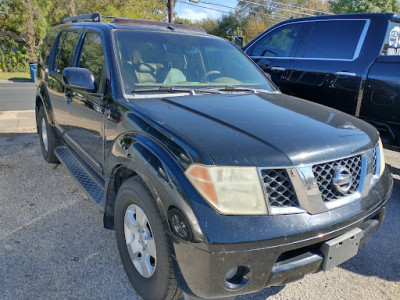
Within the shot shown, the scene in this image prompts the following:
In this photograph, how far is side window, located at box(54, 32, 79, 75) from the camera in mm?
3693

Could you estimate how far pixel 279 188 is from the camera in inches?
70.6

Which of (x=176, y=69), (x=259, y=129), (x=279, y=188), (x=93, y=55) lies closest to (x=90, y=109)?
(x=93, y=55)

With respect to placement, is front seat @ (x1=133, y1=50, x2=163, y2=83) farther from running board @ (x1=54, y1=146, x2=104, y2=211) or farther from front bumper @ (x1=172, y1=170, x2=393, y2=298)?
front bumper @ (x1=172, y1=170, x2=393, y2=298)

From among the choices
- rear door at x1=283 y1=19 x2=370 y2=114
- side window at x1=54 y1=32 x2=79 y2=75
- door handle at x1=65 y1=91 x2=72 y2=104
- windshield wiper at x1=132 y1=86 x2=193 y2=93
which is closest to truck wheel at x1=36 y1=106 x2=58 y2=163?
side window at x1=54 y1=32 x2=79 y2=75

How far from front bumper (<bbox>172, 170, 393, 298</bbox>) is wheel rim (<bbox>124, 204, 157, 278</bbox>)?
326 millimetres

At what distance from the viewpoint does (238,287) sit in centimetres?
171

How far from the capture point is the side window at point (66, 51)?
369cm

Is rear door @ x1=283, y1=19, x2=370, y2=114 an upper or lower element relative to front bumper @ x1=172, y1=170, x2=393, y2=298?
upper

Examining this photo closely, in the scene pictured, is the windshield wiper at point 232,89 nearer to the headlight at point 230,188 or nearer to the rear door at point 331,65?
the headlight at point 230,188

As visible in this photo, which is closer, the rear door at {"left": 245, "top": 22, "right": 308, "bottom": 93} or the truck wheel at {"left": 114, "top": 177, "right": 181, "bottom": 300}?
the truck wheel at {"left": 114, "top": 177, "right": 181, "bottom": 300}

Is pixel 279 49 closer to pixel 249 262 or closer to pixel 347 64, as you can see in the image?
pixel 347 64

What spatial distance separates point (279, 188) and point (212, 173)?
38 cm

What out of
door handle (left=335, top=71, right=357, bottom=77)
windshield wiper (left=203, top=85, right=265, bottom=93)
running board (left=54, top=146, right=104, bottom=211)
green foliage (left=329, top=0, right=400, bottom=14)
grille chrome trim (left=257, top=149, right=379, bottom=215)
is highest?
green foliage (left=329, top=0, right=400, bottom=14)

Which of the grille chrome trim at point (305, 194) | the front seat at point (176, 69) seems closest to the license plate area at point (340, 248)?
the grille chrome trim at point (305, 194)
